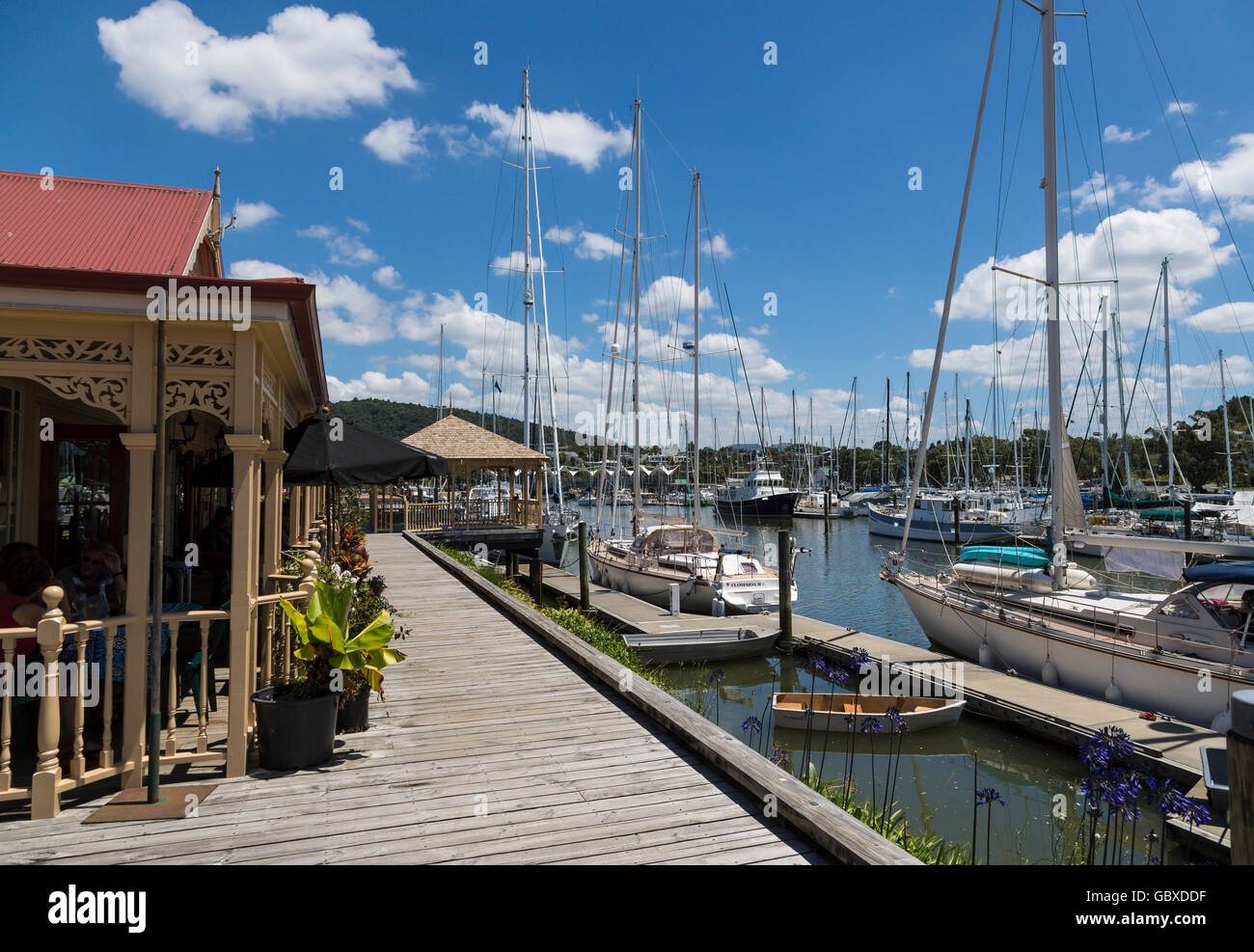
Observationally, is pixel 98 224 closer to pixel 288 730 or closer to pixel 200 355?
pixel 200 355

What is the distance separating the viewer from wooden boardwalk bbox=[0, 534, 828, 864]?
381 centimetres

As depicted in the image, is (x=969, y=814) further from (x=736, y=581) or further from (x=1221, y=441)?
(x=1221, y=441)

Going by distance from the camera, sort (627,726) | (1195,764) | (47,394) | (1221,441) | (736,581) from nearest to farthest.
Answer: (627,726) < (47,394) < (1195,764) < (736,581) < (1221,441)

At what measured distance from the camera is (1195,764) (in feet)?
31.0

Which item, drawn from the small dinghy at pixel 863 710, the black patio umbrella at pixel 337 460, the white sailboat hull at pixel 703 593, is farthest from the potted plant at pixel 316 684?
the white sailboat hull at pixel 703 593

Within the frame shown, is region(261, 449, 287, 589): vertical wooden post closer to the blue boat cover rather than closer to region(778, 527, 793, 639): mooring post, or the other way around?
region(778, 527, 793, 639): mooring post

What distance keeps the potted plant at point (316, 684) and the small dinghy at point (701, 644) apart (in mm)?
10412

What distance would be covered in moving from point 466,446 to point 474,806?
23054mm

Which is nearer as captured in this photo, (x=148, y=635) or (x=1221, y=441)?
(x=148, y=635)

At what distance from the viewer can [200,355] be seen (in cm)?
484

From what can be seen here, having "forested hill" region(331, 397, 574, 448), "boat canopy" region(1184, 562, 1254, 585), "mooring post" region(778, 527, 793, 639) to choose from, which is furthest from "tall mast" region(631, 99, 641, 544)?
"forested hill" region(331, 397, 574, 448)

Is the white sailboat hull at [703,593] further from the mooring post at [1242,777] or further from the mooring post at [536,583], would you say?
the mooring post at [1242,777]
